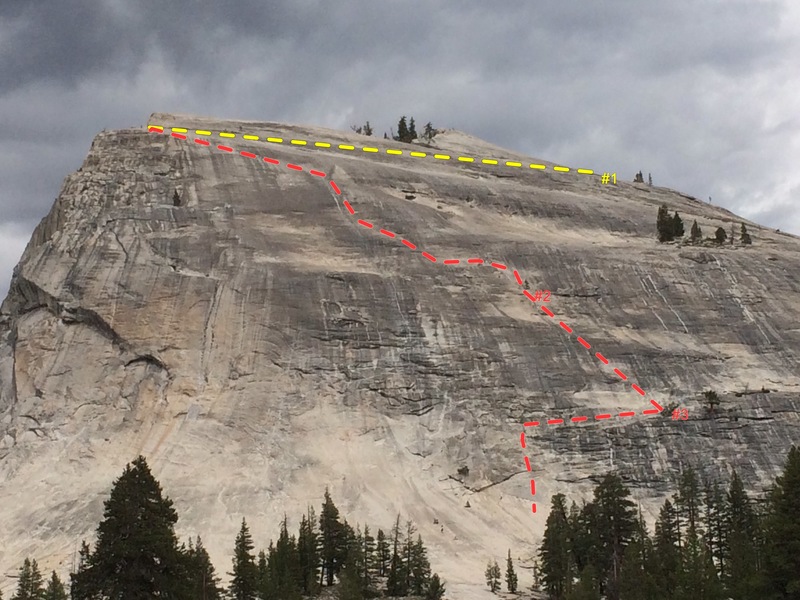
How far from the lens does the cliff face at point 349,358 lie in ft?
167

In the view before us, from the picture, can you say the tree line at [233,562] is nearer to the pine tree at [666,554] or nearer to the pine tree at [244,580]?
the pine tree at [244,580]

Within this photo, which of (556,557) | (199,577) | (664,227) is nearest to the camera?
(199,577)

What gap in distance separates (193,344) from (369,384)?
10.6 meters

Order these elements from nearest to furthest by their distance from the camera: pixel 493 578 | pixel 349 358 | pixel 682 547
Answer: pixel 493 578 < pixel 682 547 < pixel 349 358

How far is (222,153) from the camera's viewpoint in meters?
73.8

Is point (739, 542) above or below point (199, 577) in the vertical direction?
above

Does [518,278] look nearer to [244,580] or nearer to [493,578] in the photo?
[493,578]

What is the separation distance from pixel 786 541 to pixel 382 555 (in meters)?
21.1

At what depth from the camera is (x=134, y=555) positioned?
25234 mm

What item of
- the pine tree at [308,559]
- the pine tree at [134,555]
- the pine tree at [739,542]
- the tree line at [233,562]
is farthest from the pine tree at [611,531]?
the pine tree at [134,555]

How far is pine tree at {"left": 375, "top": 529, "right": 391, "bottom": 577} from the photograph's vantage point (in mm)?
45000

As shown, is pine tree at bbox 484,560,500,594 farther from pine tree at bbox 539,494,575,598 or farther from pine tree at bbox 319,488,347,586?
pine tree at bbox 319,488,347,586

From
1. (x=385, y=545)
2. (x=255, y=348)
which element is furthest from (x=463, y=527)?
(x=255, y=348)

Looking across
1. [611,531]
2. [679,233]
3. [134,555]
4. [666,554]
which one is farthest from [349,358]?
[134,555]
